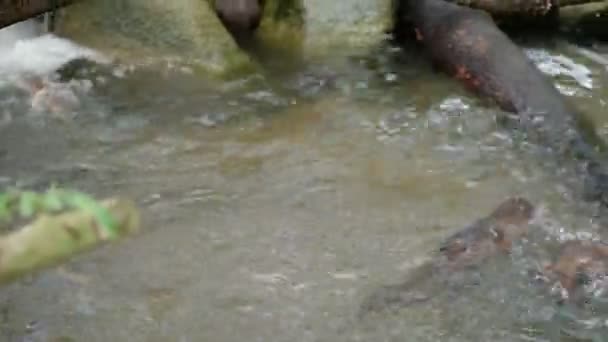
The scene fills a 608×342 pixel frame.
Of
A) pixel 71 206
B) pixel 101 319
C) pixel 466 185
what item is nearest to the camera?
pixel 71 206

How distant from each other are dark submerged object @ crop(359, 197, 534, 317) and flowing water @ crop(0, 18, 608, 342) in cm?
6

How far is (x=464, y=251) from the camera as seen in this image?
3455 mm

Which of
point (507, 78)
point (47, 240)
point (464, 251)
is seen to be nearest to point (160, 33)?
point (507, 78)

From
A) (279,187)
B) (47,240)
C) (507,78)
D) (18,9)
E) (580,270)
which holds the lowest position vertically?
(279,187)

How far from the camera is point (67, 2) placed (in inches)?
151

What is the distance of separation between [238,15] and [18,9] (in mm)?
2314

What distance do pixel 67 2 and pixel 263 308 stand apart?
160cm

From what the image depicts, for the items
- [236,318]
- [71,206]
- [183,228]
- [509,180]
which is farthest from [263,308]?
[71,206]

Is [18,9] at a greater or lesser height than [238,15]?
greater

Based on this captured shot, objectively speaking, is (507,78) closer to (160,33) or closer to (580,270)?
→ (580,270)

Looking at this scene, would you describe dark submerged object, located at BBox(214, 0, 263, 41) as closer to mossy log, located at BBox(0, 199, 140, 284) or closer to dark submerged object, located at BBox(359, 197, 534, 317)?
dark submerged object, located at BBox(359, 197, 534, 317)

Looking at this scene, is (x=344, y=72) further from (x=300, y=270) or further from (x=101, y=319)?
→ (x=101, y=319)

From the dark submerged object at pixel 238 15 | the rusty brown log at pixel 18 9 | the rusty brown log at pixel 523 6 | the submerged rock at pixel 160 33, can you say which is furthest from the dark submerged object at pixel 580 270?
the dark submerged object at pixel 238 15

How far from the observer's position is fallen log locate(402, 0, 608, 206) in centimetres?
Answer: 427
